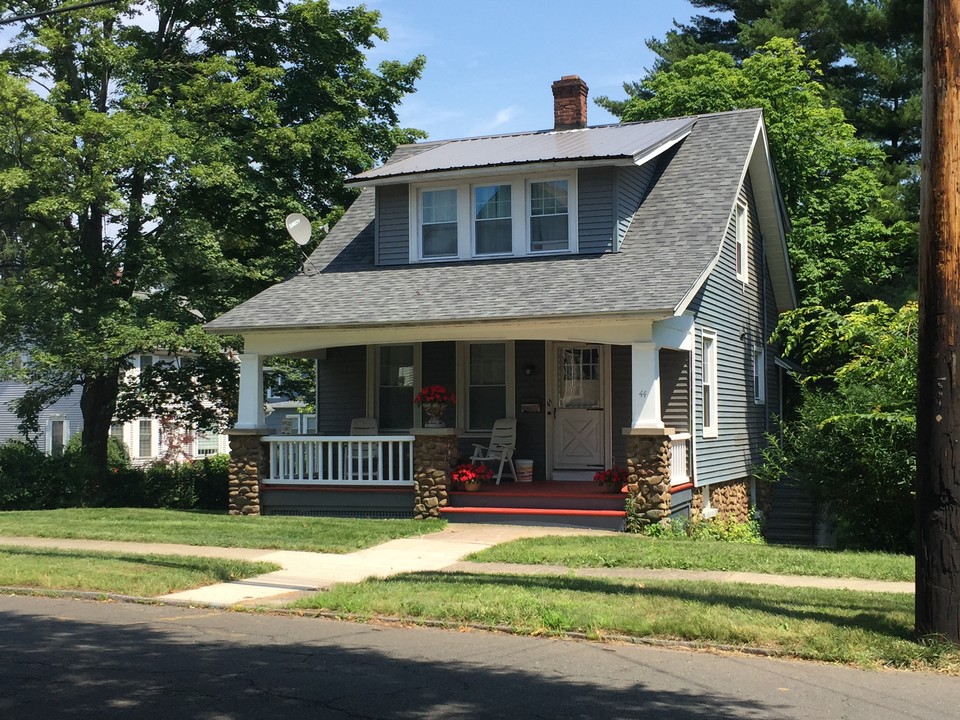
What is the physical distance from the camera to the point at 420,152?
22250 millimetres

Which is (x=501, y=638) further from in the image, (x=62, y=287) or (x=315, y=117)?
(x=315, y=117)

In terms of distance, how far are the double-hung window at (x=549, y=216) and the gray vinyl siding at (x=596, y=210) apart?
10.8 inches

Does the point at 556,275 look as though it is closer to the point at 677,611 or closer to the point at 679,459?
the point at 679,459

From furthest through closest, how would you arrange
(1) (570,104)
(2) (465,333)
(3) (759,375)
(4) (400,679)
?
(3) (759,375)
(1) (570,104)
(2) (465,333)
(4) (400,679)

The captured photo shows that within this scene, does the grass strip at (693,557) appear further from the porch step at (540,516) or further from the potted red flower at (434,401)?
the potted red flower at (434,401)

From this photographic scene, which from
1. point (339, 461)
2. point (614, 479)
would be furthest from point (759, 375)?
point (339, 461)

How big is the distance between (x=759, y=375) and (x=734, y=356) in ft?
8.70

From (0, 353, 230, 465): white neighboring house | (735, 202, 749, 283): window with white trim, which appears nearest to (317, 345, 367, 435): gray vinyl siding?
(735, 202, 749, 283): window with white trim

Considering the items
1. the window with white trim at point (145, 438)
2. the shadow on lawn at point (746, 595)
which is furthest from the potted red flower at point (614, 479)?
the window with white trim at point (145, 438)

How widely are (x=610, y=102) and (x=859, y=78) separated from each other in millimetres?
9099

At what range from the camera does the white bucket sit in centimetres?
1781

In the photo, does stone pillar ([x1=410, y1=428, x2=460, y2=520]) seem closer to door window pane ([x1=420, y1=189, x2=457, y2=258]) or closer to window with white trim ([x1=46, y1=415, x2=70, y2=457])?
door window pane ([x1=420, y1=189, x2=457, y2=258])

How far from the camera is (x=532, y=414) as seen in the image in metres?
18.4

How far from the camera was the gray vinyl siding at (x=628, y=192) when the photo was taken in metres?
17.7
